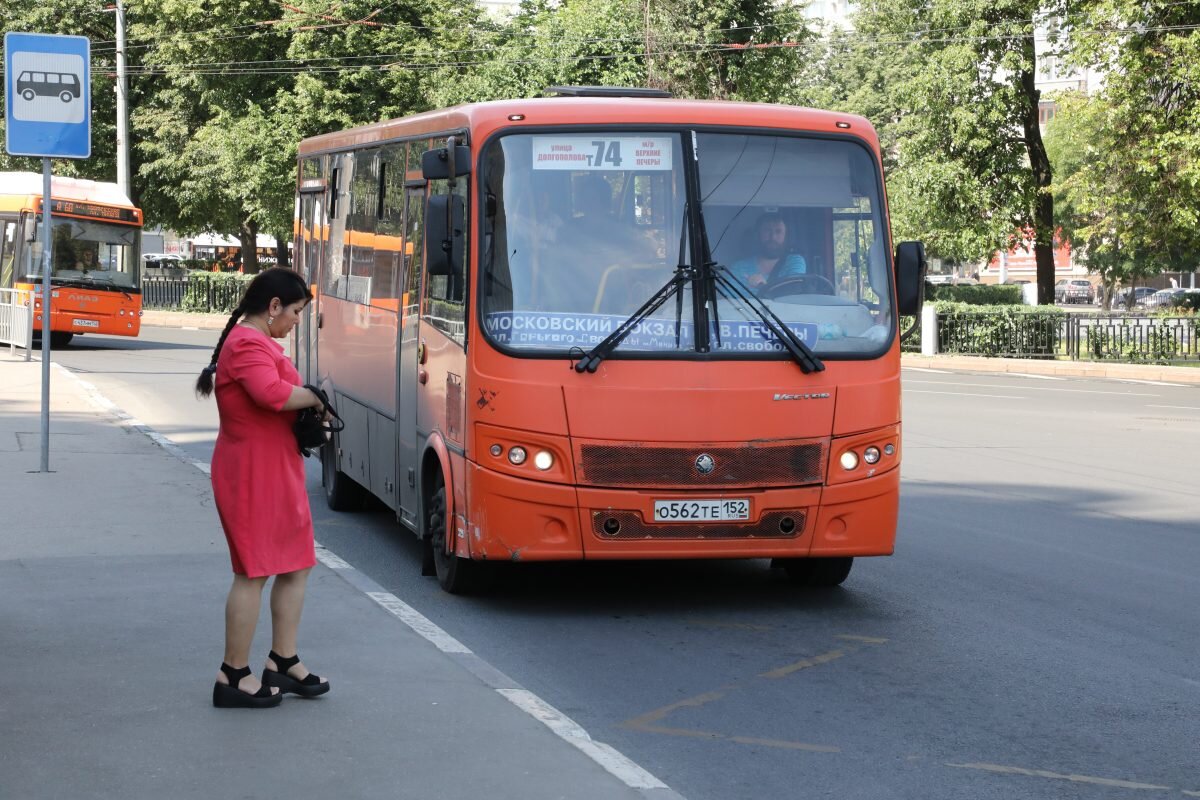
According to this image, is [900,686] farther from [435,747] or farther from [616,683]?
[435,747]

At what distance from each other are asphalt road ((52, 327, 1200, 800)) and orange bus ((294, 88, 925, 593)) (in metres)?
0.48

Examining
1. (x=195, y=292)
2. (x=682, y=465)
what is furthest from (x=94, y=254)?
(x=682, y=465)

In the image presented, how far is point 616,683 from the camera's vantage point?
7.18 metres

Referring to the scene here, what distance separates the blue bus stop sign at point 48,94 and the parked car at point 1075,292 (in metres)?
82.3

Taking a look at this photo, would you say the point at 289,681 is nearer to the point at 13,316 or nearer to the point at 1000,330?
the point at 13,316

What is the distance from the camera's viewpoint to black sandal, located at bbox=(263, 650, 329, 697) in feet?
20.7

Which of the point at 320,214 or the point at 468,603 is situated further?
the point at 320,214

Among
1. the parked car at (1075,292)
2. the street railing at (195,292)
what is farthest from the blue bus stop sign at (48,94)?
the parked car at (1075,292)

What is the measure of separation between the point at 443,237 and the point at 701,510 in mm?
1888

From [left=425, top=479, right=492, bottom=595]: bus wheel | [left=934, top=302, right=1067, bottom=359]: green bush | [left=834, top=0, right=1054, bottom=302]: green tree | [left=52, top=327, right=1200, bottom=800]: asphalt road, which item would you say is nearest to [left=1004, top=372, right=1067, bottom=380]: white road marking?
[left=934, top=302, right=1067, bottom=359]: green bush

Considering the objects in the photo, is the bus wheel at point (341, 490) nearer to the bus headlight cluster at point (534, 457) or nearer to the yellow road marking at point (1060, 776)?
the bus headlight cluster at point (534, 457)

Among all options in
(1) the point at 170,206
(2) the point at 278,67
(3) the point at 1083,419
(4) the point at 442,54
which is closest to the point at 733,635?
(3) the point at 1083,419

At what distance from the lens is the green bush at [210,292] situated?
51.4 m

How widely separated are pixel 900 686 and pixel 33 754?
3472 mm
